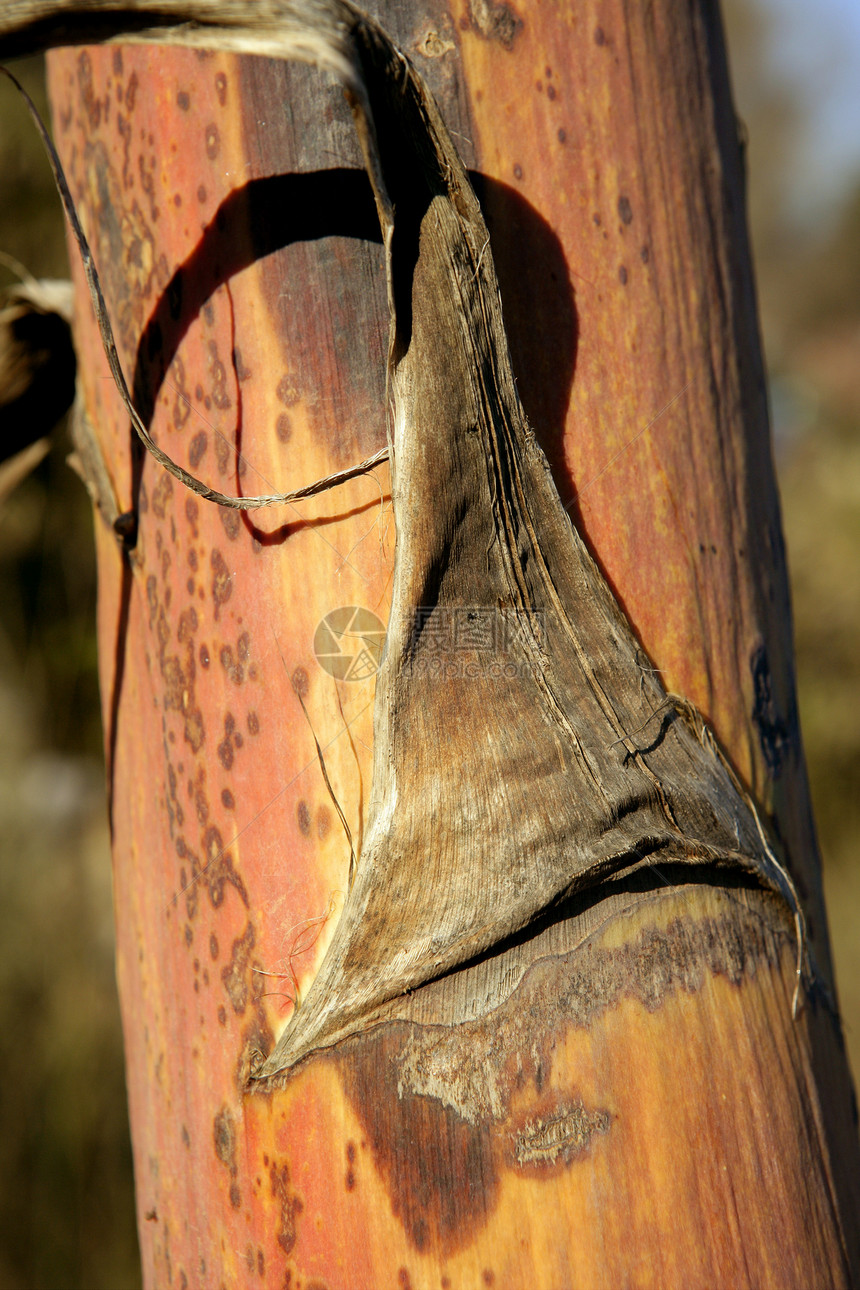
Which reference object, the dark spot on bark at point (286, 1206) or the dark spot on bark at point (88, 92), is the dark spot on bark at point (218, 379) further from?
the dark spot on bark at point (286, 1206)

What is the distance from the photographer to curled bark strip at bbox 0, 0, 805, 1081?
0.97ft

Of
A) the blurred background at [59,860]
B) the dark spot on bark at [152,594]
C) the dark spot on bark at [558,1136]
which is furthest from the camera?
the blurred background at [59,860]

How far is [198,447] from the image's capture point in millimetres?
365

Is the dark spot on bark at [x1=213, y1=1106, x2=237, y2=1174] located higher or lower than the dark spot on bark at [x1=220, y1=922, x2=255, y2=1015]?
lower

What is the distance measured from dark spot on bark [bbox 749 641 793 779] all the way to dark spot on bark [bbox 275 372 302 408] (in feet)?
0.81

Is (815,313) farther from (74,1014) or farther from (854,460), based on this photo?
(74,1014)

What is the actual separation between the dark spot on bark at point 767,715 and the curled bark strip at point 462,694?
0.24 ft

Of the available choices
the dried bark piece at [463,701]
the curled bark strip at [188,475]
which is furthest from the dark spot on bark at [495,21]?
the curled bark strip at [188,475]

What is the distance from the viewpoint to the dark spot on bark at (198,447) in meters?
0.36

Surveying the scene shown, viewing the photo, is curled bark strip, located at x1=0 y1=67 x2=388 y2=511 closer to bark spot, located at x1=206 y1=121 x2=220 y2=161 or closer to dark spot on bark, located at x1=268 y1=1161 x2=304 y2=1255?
bark spot, located at x1=206 y1=121 x2=220 y2=161

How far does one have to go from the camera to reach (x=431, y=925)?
0.30 m

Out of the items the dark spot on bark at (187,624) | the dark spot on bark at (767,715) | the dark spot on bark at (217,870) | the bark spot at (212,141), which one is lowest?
the dark spot on bark at (217,870)

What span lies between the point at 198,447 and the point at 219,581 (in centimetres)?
6

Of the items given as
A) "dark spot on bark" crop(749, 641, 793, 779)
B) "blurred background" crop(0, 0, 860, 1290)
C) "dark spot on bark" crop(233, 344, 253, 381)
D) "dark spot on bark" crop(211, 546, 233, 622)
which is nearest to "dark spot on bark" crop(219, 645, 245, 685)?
"dark spot on bark" crop(211, 546, 233, 622)
